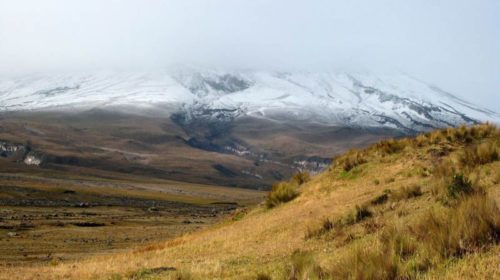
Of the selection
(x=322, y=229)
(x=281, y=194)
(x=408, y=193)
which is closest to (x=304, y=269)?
(x=322, y=229)

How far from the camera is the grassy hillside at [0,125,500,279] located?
8148 mm

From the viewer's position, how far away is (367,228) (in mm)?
13336

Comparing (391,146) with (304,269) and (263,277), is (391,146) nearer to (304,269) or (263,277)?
(263,277)

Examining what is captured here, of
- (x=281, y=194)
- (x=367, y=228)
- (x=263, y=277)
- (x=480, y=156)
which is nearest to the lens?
(x=263, y=277)

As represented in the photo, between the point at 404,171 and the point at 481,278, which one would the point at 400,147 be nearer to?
the point at 404,171

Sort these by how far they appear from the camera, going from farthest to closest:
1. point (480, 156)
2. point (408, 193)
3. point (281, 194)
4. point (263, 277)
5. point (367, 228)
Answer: point (281, 194), point (480, 156), point (408, 193), point (367, 228), point (263, 277)

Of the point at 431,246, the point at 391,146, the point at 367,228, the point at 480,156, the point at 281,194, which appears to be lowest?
the point at 281,194

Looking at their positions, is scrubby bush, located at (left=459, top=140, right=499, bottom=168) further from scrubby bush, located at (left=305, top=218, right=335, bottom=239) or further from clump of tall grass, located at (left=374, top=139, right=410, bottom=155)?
clump of tall grass, located at (left=374, top=139, right=410, bottom=155)

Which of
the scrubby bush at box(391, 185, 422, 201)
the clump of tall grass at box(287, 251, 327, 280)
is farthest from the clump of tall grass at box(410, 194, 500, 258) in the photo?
the scrubby bush at box(391, 185, 422, 201)

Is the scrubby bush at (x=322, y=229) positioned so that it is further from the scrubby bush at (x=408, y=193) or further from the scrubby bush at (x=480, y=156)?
the scrubby bush at (x=480, y=156)

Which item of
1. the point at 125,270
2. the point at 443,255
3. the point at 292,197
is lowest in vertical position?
the point at 292,197

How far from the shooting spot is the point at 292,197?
23.3 metres

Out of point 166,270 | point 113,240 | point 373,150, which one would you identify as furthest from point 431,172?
point 113,240

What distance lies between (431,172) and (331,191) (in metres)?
4.22
